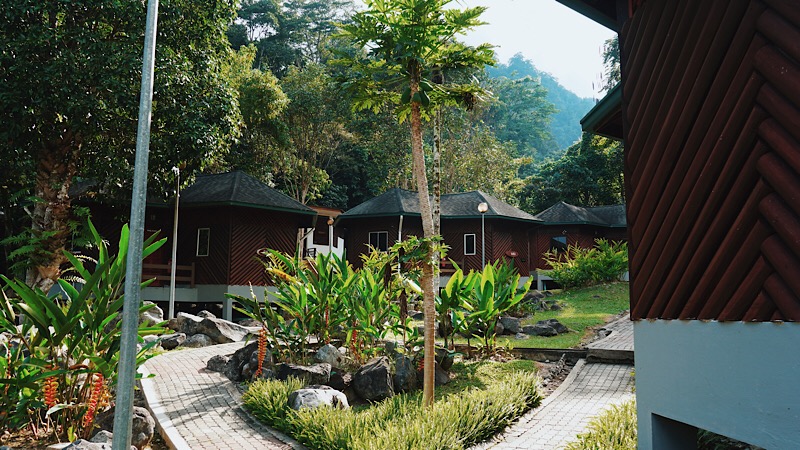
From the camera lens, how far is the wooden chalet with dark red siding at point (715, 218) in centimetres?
346

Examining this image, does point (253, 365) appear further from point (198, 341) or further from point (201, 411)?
point (198, 341)

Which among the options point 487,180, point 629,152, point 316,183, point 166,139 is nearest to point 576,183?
point 487,180

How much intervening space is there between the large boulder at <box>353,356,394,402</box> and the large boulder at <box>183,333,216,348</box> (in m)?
5.94

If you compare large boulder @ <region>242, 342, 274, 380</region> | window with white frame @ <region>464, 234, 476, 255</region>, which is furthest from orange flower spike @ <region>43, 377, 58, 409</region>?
window with white frame @ <region>464, 234, 476, 255</region>

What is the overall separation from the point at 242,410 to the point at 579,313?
39.4 feet

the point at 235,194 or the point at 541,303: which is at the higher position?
the point at 235,194

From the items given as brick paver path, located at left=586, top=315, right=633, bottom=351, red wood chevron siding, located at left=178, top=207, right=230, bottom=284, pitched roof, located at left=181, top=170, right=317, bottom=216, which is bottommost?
brick paver path, located at left=586, top=315, right=633, bottom=351

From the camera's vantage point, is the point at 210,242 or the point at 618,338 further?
the point at 210,242

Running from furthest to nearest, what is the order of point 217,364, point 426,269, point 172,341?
point 172,341, point 217,364, point 426,269

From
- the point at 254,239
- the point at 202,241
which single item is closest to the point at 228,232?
the point at 254,239

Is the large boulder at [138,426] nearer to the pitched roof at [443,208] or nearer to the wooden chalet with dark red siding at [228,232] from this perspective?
the wooden chalet with dark red siding at [228,232]

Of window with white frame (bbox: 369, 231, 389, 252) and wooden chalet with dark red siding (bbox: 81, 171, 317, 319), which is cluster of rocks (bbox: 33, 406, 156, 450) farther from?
window with white frame (bbox: 369, 231, 389, 252)

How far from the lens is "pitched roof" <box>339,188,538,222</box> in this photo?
26520 mm

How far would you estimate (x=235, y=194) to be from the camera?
20.3 meters
